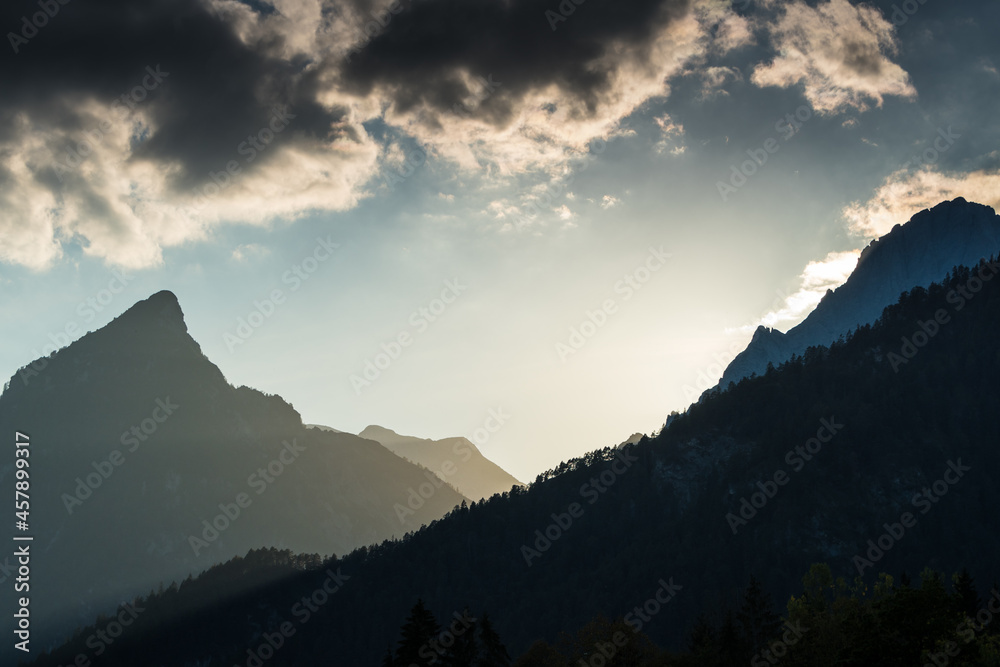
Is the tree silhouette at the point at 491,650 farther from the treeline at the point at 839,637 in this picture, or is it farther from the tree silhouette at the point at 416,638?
the treeline at the point at 839,637

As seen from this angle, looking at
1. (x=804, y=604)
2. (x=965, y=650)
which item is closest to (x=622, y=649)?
(x=804, y=604)

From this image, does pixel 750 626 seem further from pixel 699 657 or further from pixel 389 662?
pixel 389 662

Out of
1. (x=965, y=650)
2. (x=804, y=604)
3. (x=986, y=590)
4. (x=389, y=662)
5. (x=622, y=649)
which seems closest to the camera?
(x=965, y=650)

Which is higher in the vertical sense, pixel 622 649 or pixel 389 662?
pixel 389 662

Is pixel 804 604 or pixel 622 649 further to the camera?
pixel 804 604

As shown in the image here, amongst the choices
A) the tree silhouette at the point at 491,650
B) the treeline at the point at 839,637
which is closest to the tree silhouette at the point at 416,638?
the tree silhouette at the point at 491,650

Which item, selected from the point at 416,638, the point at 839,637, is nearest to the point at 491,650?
the point at 416,638

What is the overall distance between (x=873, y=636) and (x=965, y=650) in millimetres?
8077

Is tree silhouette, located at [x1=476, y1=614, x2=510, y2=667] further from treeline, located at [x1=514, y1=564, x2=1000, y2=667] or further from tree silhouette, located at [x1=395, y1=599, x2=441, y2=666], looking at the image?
treeline, located at [x1=514, y1=564, x2=1000, y2=667]

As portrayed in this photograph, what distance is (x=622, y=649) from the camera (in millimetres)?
97188

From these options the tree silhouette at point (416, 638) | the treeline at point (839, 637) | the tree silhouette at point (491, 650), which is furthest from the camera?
the tree silhouette at point (491, 650)

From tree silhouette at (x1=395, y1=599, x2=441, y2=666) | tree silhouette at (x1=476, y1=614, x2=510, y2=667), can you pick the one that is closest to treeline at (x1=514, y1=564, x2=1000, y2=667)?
tree silhouette at (x1=476, y1=614, x2=510, y2=667)

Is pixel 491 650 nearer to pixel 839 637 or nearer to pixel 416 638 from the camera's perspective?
pixel 416 638

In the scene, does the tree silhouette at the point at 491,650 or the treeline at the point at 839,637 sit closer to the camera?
the treeline at the point at 839,637
